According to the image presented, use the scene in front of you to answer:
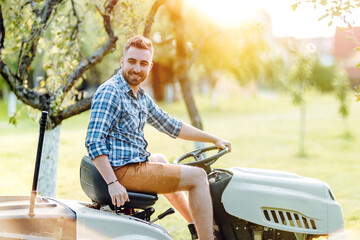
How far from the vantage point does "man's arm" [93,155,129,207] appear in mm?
2945

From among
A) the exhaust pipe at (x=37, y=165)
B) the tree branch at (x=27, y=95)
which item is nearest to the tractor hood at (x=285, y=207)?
the exhaust pipe at (x=37, y=165)

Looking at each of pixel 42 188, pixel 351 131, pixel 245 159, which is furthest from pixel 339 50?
pixel 42 188

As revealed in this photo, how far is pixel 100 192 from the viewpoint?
3.06 meters

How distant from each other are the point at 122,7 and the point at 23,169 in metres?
5.74

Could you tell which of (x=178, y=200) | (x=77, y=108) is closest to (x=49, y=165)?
(x=77, y=108)

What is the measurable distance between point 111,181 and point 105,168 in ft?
0.29

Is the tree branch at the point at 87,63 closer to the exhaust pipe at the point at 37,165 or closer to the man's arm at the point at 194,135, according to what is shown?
the man's arm at the point at 194,135

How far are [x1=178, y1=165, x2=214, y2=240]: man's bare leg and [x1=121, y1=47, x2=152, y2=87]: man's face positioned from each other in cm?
66

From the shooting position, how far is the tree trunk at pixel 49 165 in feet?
17.9

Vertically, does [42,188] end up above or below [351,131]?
above

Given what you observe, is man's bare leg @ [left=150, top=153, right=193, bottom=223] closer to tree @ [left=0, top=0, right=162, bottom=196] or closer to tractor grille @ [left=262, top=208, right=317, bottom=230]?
tractor grille @ [left=262, top=208, right=317, bottom=230]

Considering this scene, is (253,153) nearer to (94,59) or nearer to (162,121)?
(94,59)

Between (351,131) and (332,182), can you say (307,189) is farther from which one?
(351,131)

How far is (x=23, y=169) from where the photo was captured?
399 inches
